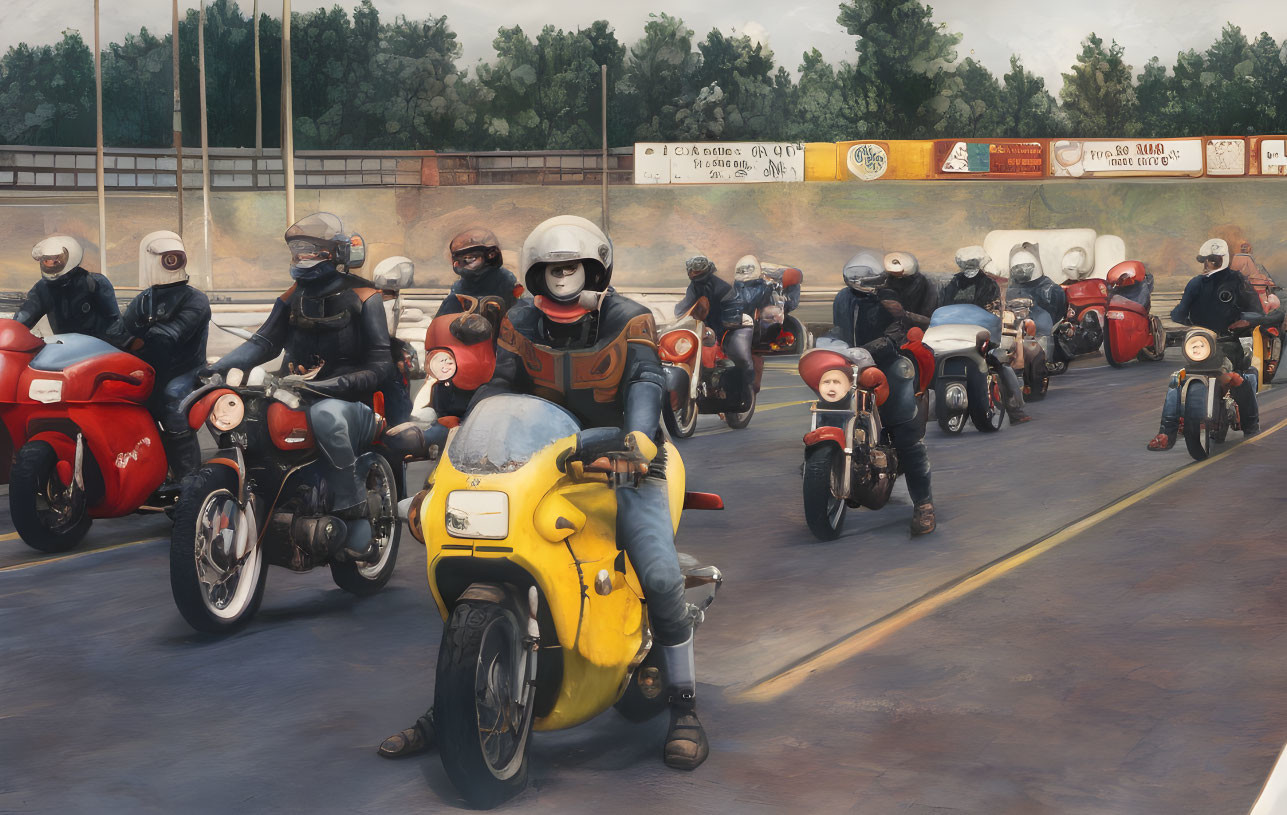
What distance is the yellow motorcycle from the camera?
4.56 metres

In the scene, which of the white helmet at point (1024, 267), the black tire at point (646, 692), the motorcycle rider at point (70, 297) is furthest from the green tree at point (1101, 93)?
the black tire at point (646, 692)

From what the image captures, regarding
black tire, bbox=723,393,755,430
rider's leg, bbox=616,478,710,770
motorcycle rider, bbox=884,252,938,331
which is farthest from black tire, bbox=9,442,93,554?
black tire, bbox=723,393,755,430

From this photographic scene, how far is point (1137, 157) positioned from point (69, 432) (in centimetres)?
5061

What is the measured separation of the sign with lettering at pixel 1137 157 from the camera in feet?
176

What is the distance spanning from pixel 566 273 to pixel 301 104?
281 ft

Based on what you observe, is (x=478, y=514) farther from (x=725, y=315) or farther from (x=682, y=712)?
(x=725, y=315)

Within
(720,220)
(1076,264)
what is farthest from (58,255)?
(720,220)

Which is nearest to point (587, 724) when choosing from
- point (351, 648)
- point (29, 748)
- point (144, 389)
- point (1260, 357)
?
point (351, 648)

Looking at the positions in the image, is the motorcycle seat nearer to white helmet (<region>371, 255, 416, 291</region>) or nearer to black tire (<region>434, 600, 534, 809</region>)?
white helmet (<region>371, 255, 416, 291</region>)

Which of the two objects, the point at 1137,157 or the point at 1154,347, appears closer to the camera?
the point at 1154,347

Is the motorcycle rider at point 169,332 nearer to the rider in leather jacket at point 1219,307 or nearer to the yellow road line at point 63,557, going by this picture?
the yellow road line at point 63,557

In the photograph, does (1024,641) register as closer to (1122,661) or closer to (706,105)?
(1122,661)

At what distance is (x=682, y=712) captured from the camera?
5363 mm

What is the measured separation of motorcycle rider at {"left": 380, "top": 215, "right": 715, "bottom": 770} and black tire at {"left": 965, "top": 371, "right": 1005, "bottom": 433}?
32.4 ft
